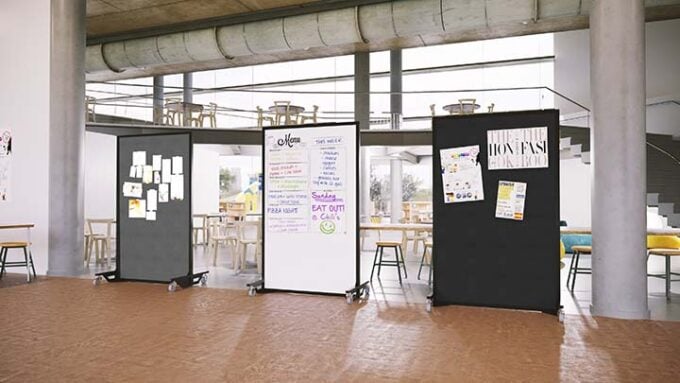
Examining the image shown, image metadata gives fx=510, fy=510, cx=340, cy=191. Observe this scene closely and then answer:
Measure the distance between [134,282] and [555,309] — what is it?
16.2 feet

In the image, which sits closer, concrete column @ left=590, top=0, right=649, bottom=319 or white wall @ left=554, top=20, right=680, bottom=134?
concrete column @ left=590, top=0, right=649, bottom=319

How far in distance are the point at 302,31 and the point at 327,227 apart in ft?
16.7

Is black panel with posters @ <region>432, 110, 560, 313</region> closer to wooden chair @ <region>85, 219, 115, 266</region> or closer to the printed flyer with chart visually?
the printed flyer with chart

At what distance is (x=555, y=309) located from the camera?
471 centimetres

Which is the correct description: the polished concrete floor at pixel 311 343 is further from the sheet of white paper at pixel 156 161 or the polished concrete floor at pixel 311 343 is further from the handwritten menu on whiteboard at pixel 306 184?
the sheet of white paper at pixel 156 161

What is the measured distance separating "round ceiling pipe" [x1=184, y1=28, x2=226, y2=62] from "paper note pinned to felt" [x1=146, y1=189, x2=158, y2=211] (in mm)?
4781

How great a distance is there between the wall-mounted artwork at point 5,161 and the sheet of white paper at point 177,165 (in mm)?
3036

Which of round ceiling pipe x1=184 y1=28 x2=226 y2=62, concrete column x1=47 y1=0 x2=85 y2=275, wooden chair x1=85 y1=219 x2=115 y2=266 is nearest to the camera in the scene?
concrete column x1=47 y1=0 x2=85 y2=275

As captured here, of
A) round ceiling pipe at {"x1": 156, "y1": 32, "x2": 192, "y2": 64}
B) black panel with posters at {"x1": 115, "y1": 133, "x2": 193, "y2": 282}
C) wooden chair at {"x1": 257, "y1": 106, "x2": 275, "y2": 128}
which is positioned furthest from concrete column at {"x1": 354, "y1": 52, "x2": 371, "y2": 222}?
black panel with posters at {"x1": 115, "y1": 133, "x2": 193, "y2": 282}

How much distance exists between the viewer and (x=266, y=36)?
31.7 ft

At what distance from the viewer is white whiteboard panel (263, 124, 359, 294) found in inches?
215

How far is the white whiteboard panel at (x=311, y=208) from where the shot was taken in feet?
17.9

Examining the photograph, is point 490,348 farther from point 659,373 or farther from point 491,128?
point 491,128

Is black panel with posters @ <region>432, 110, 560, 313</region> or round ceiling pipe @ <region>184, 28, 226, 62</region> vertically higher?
round ceiling pipe @ <region>184, 28, 226, 62</region>
